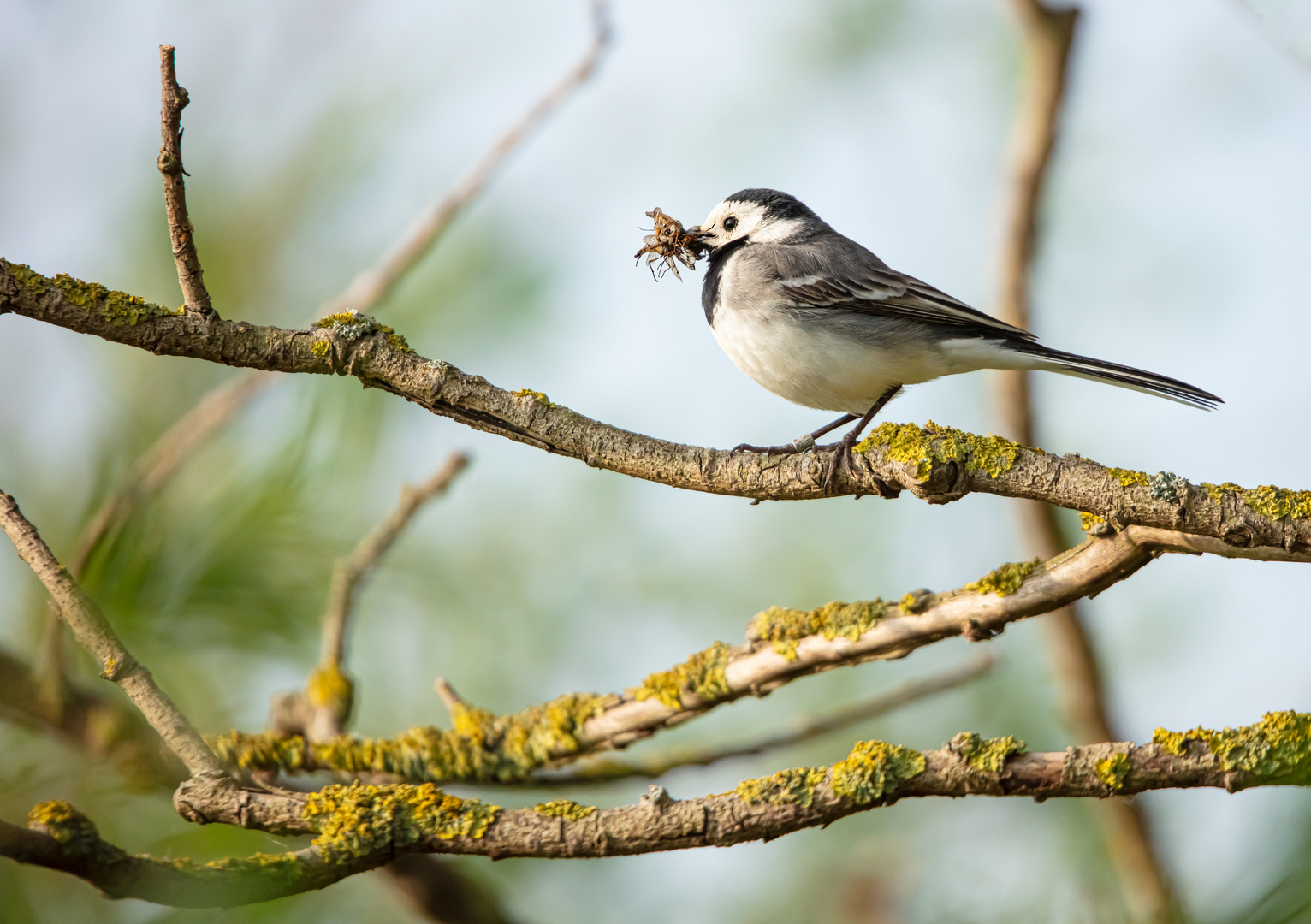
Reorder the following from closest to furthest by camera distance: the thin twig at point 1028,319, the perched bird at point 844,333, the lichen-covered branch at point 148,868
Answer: the lichen-covered branch at point 148,868 → the perched bird at point 844,333 → the thin twig at point 1028,319

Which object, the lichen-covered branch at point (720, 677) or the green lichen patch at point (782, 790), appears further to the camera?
the lichen-covered branch at point (720, 677)

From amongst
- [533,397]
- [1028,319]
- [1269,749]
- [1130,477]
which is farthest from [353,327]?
[1028,319]

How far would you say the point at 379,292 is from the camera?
11.1ft

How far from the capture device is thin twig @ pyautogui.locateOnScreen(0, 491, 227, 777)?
5.39 feet

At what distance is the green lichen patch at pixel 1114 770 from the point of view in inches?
71.4

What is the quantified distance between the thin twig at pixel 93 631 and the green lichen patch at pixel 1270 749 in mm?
1802

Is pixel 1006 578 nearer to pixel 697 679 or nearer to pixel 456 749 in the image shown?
pixel 697 679

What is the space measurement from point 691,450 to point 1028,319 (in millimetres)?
2600

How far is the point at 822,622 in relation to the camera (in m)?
2.43

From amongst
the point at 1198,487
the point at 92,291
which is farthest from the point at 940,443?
the point at 92,291

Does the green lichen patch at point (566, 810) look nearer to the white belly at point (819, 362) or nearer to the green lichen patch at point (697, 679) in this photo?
the green lichen patch at point (697, 679)

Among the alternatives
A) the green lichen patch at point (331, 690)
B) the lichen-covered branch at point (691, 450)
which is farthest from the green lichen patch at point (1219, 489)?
the green lichen patch at point (331, 690)

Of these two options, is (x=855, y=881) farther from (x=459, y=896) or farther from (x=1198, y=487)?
(x=1198, y=487)

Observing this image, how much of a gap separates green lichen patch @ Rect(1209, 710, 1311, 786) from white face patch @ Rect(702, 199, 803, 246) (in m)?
2.84
